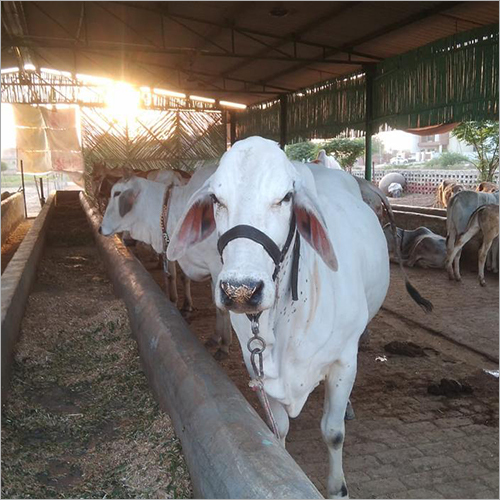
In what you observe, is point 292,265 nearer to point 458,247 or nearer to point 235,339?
point 235,339

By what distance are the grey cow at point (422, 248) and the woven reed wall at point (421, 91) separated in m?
1.94

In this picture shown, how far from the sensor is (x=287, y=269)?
7.54 ft

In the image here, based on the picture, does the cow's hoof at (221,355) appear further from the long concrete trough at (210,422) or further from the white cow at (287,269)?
the white cow at (287,269)

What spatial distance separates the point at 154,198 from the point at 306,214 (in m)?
4.41

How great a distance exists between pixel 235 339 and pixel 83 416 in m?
2.58

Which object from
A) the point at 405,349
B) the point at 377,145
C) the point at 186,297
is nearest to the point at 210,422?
the point at 405,349

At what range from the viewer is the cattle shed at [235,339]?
253 cm

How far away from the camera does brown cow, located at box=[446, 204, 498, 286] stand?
8.04 m

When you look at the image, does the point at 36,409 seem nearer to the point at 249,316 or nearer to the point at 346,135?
the point at 249,316

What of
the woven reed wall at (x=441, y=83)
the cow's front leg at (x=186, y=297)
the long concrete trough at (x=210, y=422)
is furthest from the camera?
the woven reed wall at (x=441, y=83)

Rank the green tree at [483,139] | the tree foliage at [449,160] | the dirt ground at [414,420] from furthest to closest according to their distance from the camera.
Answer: the tree foliage at [449,160]
the green tree at [483,139]
the dirt ground at [414,420]

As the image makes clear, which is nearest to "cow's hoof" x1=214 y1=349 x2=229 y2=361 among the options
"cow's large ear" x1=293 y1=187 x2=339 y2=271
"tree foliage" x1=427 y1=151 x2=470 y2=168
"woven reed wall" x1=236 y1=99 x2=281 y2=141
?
"cow's large ear" x1=293 y1=187 x2=339 y2=271

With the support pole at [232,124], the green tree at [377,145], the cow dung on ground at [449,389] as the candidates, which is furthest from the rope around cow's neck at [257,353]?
the green tree at [377,145]

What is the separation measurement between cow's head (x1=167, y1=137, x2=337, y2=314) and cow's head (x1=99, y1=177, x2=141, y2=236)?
4.15 metres
